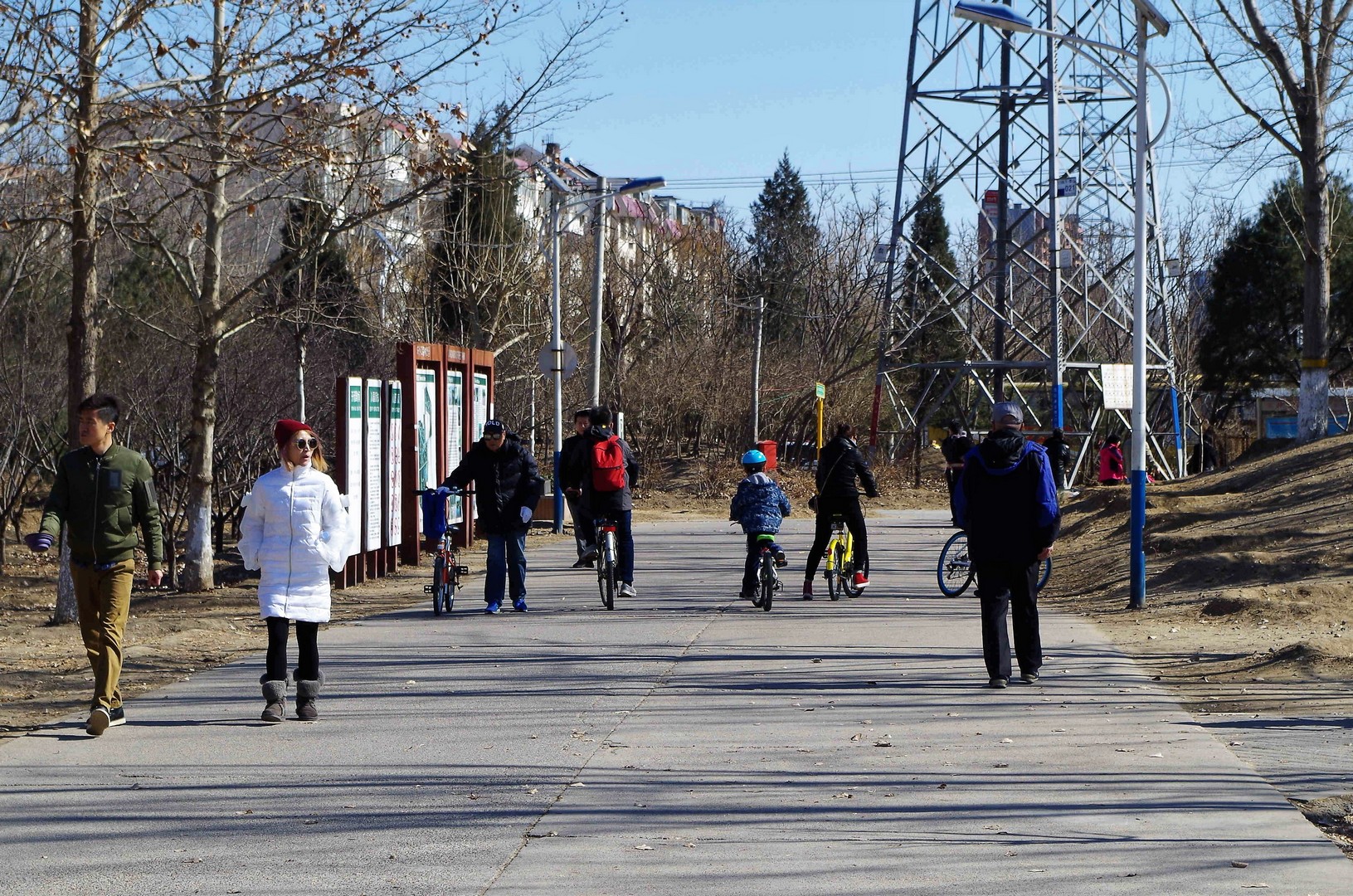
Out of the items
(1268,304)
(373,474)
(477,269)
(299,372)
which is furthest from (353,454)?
(1268,304)

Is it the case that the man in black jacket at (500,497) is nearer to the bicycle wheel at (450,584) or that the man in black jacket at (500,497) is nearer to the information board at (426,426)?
the bicycle wheel at (450,584)

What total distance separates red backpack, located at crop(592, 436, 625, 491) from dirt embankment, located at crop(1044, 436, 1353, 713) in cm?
443

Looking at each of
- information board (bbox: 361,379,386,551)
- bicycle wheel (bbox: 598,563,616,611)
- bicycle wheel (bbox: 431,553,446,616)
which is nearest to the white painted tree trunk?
bicycle wheel (bbox: 598,563,616,611)

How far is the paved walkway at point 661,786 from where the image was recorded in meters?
5.67

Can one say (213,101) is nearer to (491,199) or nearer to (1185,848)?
(1185,848)

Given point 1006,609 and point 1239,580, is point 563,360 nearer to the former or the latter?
point 1239,580

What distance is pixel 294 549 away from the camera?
877 cm

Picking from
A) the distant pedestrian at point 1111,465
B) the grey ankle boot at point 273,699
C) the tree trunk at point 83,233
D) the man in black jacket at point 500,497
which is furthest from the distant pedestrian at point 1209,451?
the grey ankle boot at point 273,699

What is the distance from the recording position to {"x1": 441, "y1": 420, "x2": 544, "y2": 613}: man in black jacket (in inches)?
561

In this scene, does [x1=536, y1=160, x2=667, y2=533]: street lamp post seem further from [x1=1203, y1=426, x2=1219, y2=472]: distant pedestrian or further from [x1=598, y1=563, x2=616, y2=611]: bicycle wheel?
[x1=1203, y1=426, x2=1219, y2=472]: distant pedestrian

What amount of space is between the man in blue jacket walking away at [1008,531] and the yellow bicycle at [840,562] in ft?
17.9

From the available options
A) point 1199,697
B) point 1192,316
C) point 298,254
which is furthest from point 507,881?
point 1192,316

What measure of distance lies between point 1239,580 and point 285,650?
9.67 meters

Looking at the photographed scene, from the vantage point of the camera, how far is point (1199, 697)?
951cm
